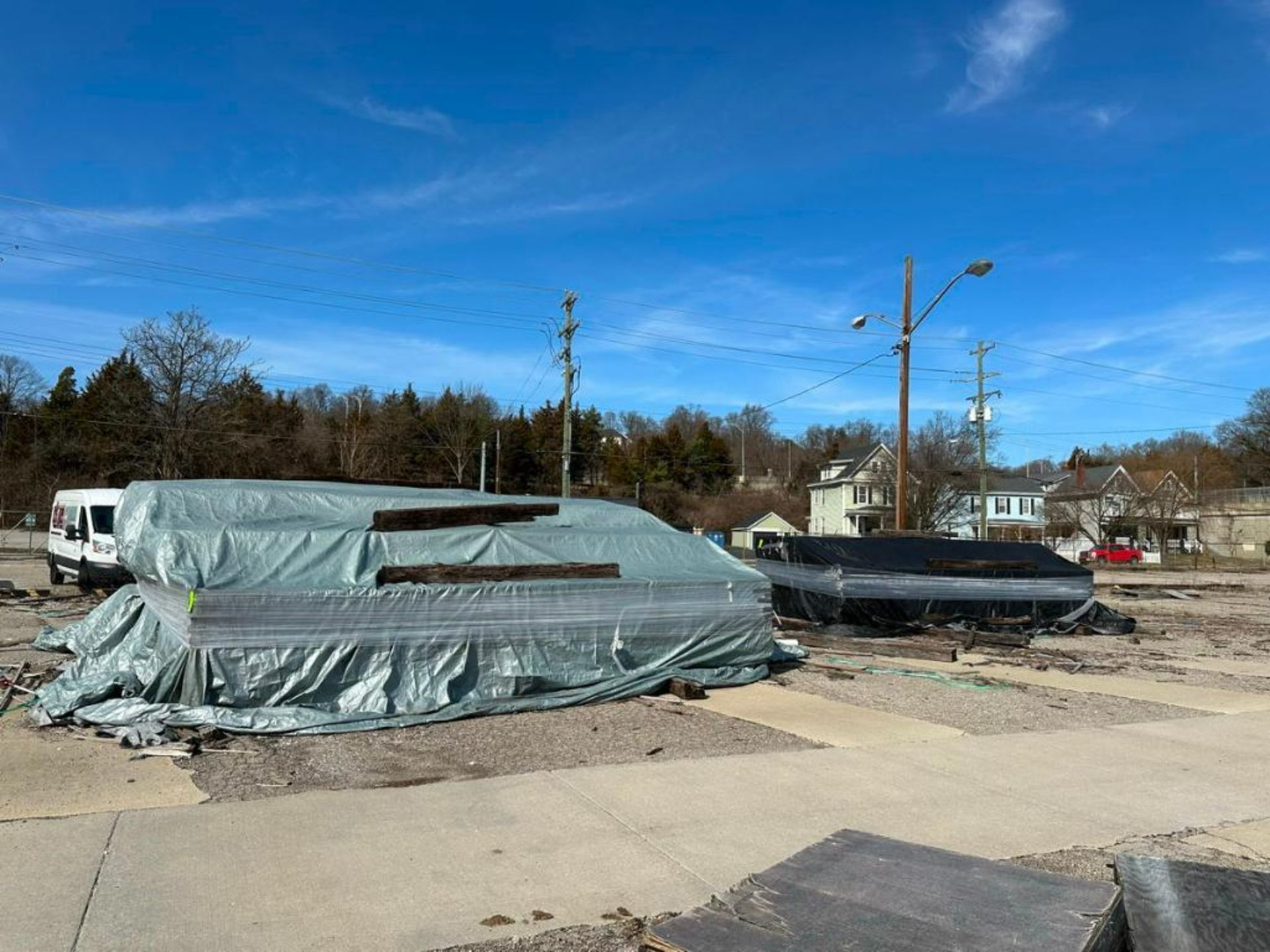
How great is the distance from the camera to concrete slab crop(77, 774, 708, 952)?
149 inches

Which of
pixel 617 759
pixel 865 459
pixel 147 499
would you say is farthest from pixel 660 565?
pixel 865 459

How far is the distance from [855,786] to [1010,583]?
11.5m

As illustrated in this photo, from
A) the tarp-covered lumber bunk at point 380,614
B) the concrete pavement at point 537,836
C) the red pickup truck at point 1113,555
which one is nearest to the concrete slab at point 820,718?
the concrete pavement at point 537,836

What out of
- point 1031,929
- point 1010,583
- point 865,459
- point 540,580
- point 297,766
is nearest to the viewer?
point 1031,929

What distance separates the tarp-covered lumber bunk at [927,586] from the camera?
15789mm

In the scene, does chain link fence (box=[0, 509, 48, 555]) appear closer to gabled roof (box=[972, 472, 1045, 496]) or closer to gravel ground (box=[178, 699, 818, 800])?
gravel ground (box=[178, 699, 818, 800])

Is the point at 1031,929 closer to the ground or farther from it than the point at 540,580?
closer to the ground

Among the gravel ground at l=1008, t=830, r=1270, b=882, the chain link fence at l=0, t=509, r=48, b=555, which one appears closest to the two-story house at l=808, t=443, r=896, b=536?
the chain link fence at l=0, t=509, r=48, b=555

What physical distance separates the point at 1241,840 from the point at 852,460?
6602 centimetres

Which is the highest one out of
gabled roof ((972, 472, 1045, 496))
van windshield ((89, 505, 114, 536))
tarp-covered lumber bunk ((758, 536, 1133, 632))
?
gabled roof ((972, 472, 1045, 496))

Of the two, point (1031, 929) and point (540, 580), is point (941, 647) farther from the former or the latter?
point (1031, 929)

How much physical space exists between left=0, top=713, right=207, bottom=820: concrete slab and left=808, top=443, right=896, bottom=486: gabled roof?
6016 centimetres

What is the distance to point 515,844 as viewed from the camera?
490cm

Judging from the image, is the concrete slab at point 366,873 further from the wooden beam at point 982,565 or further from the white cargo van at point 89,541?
the white cargo van at point 89,541
